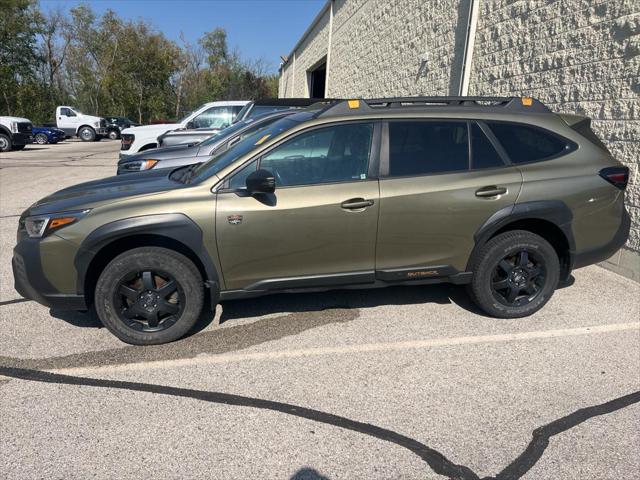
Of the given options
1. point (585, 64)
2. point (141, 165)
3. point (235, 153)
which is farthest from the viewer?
point (141, 165)

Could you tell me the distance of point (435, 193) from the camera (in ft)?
12.4

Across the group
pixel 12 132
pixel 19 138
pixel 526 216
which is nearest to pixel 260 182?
pixel 526 216

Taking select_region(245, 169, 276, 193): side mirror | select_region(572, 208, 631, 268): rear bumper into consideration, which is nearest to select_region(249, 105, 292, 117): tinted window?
select_region(245, 169, 276, 193): side mirror

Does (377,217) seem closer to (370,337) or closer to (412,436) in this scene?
(370,337)

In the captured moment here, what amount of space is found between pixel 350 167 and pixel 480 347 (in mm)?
1795

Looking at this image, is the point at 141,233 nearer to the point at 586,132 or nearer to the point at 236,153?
the point at 236,153

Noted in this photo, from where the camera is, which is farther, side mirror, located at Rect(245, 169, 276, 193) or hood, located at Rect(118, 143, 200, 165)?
hood, located at Rect(118, 143, 200, 165)

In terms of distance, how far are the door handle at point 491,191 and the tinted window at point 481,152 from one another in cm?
22

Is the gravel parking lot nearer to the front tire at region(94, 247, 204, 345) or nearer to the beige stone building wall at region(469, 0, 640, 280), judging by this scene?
the front tire at region(94, 247, 204, 345)

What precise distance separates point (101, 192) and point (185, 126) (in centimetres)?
740

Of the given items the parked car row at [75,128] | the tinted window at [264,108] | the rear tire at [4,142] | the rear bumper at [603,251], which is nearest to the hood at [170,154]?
the tinted window at [264,108]

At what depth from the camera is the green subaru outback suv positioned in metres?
3.47

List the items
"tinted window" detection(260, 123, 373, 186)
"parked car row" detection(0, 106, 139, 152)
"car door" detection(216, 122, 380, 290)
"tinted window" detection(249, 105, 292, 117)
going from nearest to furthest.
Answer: "car door" detection(216, 122, 380, 290) < "tinted window" detection(260, 123, 373, 186) < "tinted window" detection(249, 105, 292, 117) < "parked car row" detection(0, 106, 139, 152)

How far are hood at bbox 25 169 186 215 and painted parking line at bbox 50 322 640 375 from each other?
1234 mm
